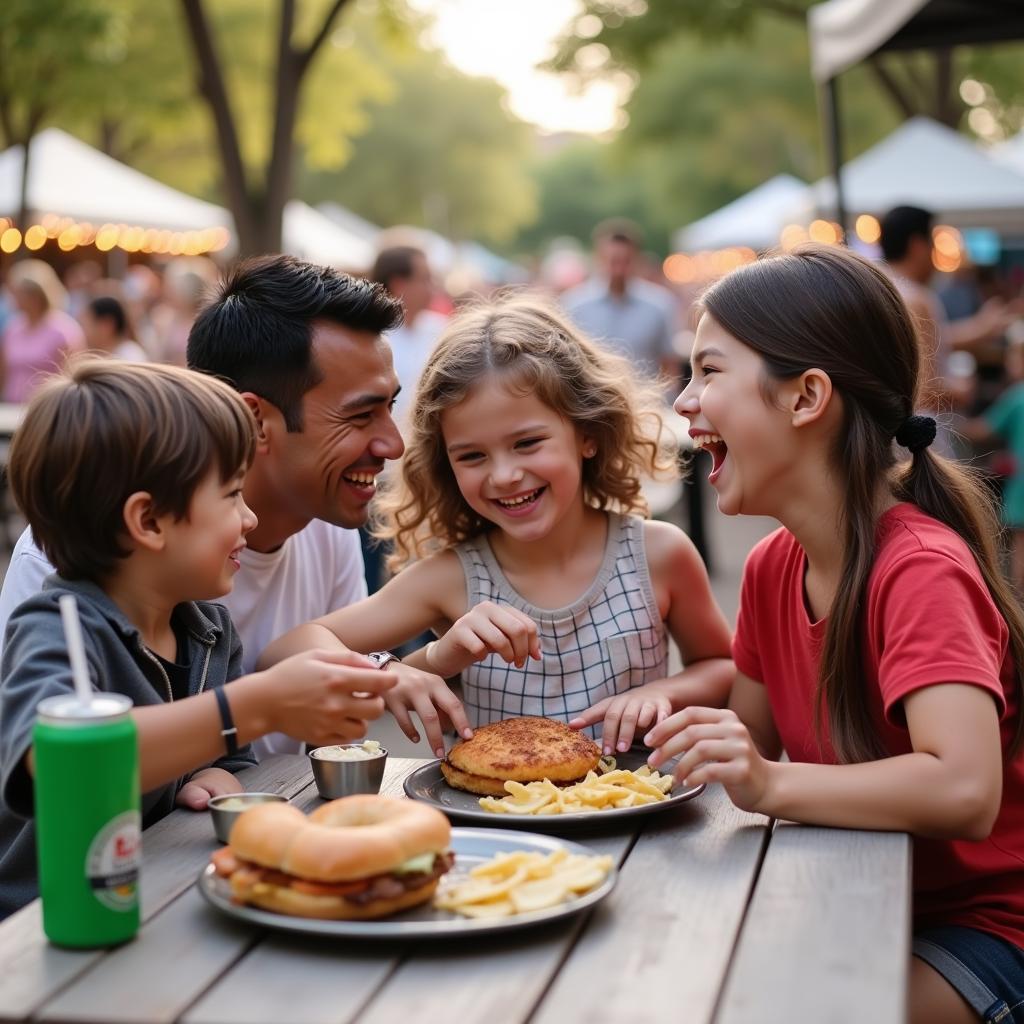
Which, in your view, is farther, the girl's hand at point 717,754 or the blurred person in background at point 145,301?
the blurred person in background at point 145,301

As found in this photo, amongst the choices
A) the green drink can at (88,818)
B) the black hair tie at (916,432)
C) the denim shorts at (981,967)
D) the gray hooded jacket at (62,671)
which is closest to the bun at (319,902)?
the green drink can at (88,818)

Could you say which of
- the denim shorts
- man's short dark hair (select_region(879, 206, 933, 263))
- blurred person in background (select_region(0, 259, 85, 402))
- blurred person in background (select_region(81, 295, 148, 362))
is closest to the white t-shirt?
the denim shorts

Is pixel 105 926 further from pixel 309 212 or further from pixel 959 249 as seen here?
pixel 309 212

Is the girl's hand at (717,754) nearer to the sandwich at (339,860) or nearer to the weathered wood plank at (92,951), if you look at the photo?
the sandwich at (339,860)

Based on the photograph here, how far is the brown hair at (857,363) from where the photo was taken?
259 cm

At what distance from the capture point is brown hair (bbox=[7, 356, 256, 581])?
7.19 feet

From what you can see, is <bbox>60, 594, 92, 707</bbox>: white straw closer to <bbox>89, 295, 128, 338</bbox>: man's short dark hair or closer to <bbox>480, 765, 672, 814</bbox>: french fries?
<bbox>480, 765, 672, 814</bbox>: french fries

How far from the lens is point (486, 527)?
333 cm

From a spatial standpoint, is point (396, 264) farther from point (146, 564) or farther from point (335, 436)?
point (146, 564)

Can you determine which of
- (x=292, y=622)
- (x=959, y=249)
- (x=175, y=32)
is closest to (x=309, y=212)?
(x=175, y=32)

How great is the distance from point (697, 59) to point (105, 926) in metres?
41.0

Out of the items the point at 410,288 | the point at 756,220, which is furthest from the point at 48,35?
the point at 756,220

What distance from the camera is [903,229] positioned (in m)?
7.95

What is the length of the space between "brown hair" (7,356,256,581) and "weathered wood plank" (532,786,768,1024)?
2.96 ft
